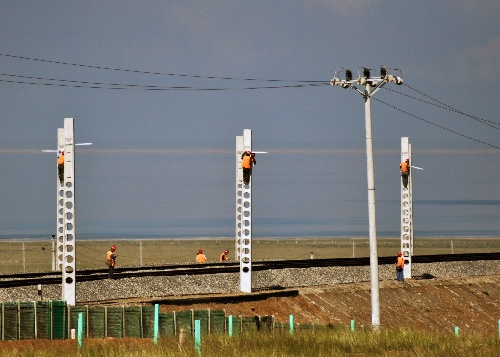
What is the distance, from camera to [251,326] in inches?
1282

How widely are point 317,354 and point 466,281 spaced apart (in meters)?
29.3

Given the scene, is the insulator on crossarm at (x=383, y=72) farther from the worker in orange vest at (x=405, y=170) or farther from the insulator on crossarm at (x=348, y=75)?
A: the worker in orange vest at (x=405, y=170)

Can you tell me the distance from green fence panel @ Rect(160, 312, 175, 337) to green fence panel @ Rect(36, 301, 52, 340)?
10.3ft

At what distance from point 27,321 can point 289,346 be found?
7.85 meters

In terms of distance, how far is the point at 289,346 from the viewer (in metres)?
27.2

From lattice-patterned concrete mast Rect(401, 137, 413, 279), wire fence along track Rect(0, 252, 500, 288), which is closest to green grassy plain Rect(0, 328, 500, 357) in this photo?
wire fence along track Rect(0, 252, 500, 288)

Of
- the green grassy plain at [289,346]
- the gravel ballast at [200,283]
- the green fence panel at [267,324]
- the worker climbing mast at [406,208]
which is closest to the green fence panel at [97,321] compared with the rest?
the green grassy plain at [289,346]

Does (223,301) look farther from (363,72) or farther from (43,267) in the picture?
(43,267)

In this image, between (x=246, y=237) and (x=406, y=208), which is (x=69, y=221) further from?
(x=406, y=208)

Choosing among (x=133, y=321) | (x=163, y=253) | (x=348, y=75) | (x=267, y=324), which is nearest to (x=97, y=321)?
(x=133, y=321)

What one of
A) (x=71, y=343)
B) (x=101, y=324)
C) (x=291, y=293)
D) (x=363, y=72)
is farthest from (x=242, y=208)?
(x=71, y=343)

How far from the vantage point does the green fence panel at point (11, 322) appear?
30281 millimetres

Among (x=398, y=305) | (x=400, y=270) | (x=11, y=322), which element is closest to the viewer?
(x=11, y=322)

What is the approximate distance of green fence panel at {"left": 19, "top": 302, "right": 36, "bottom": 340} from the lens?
3047cm
